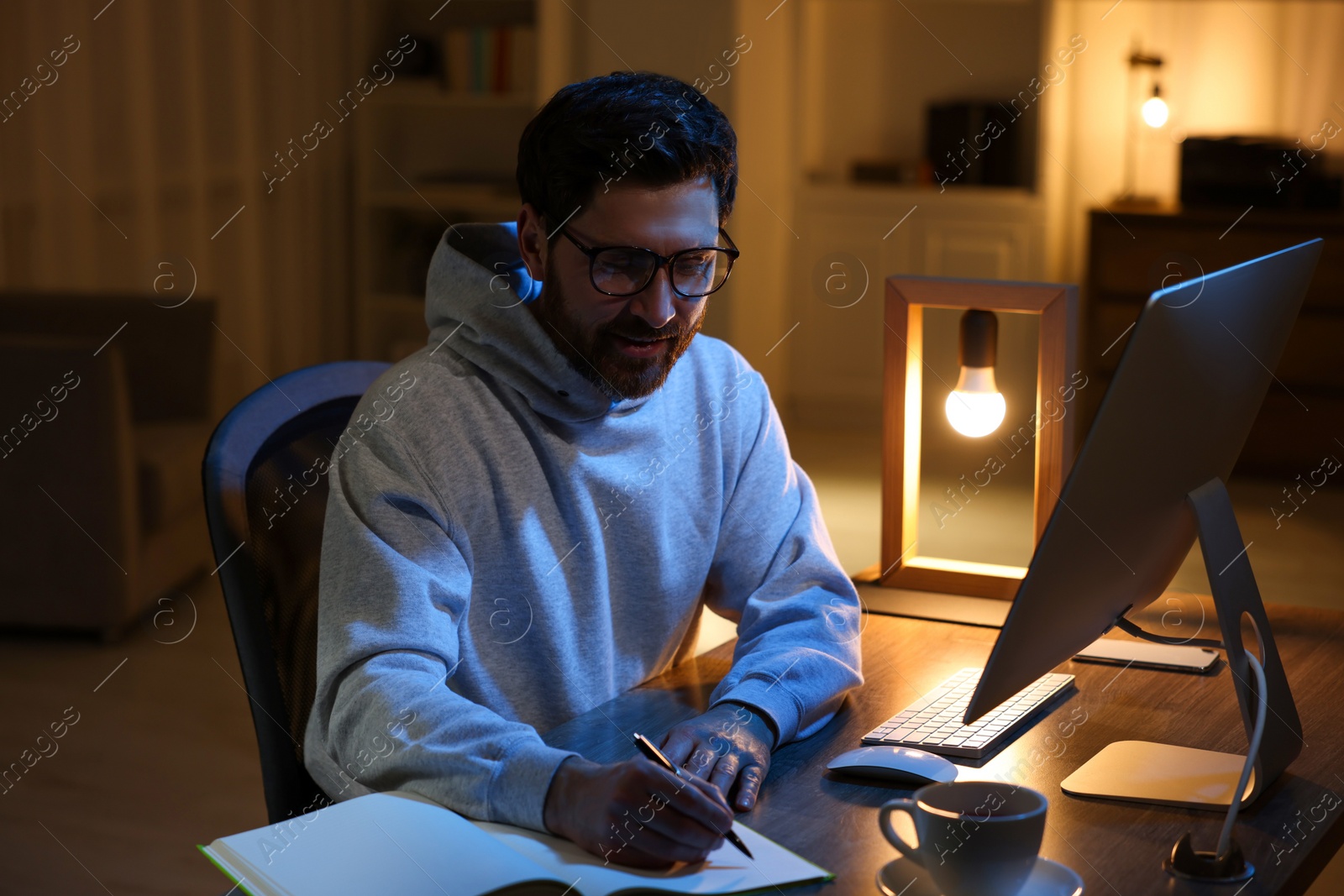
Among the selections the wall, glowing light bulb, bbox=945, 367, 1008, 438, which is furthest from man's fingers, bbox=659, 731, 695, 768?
the wall

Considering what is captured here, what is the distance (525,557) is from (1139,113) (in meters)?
4.67

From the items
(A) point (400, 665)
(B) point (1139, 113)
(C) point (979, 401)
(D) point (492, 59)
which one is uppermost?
(D) point (492, 59)

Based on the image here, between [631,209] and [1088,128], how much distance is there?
4.56 meters

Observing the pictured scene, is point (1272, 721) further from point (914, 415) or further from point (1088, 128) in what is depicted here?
point (1088, 128)

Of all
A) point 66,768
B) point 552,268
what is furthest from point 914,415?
point 66,768

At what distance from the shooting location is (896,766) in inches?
43.7

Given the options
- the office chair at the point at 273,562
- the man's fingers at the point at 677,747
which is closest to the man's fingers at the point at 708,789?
the man's fingers at the point at 677,747

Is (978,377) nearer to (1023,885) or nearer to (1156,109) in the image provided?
(1023,885)

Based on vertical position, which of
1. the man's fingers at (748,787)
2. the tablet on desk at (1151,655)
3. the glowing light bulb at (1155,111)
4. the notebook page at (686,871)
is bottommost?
the tablet on desk at (1151,655)

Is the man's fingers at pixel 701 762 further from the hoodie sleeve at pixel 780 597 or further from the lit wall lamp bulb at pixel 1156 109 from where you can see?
the lit wall lamp bulb at pixel 1156 109

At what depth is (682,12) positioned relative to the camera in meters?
5.12

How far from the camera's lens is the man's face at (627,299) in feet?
4.27

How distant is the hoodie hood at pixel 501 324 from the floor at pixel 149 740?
1271mm

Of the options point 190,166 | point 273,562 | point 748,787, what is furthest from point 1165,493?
point 190,166
